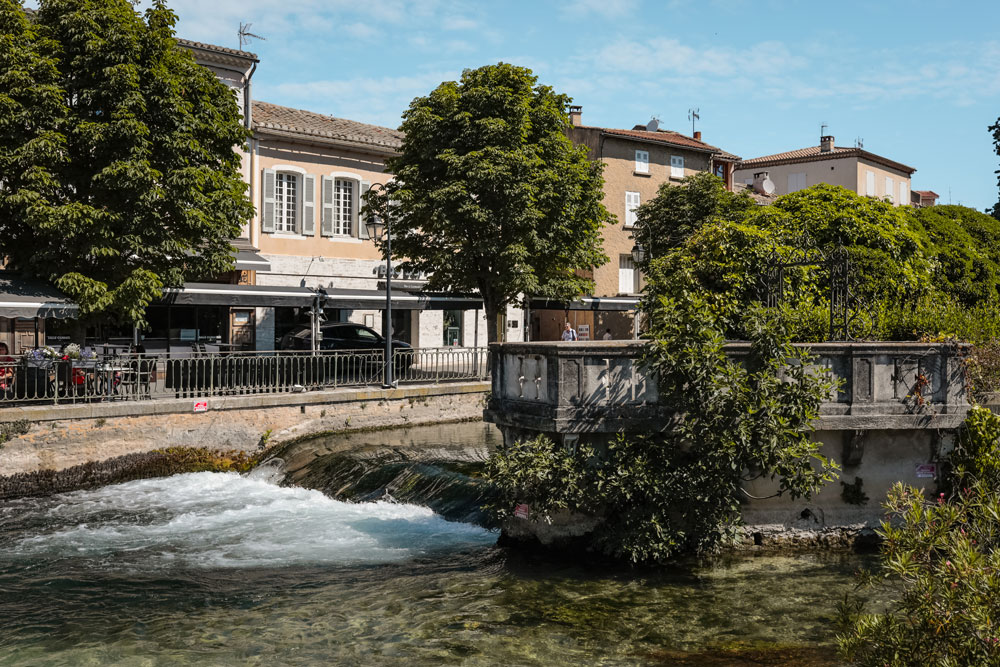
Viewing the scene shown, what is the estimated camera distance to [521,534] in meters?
11.0

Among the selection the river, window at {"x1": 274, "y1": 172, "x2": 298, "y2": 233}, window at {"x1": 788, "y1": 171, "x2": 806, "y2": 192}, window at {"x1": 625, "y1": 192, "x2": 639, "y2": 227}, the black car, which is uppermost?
window at {"x1": 788, "y1": 171, "x2": 806, "y2": 192}

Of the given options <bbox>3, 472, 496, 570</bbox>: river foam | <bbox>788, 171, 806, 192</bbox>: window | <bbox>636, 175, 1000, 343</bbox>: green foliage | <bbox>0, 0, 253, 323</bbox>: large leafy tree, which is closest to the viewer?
<bbox>3, 472, 496, 570</bbox>: river foam

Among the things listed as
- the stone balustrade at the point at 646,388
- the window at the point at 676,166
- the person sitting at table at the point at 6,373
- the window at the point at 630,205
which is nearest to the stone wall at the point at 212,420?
the person sitting at table at the point at 6,373

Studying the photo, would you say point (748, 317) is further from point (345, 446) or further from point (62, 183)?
point (62, 183)

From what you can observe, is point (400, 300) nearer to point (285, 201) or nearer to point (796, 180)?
point (285, 201)

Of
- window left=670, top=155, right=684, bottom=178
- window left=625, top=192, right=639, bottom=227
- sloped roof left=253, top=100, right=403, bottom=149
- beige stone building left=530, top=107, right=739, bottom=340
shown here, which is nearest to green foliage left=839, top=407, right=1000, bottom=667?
sloped roof left=253, top=100, right=403, bottom=149

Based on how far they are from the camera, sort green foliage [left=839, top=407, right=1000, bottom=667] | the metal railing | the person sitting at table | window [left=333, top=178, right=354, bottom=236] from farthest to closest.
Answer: window [left=333, top=178, right=354, bottom=236], the metal railing, the person sitting at table, green foliage [left=839, top=407, right=1000, bottom=667]

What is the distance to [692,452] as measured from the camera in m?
10.0

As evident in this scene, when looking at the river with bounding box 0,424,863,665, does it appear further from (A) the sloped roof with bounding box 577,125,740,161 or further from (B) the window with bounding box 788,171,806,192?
(B) the window with bounding box 788,171,806,192

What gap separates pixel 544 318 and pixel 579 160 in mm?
13512

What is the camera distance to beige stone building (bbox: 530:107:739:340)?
37406 millimetres

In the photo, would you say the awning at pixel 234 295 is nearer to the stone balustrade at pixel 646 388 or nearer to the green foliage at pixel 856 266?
the green foliage at pixel 856 266

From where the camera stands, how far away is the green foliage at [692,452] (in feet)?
31.2

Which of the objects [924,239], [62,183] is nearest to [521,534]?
[62,183]
